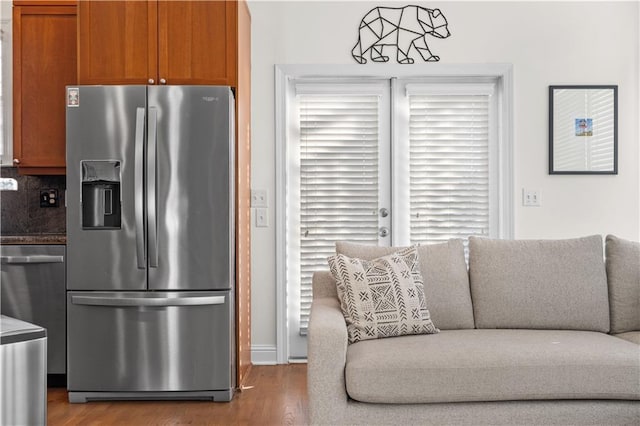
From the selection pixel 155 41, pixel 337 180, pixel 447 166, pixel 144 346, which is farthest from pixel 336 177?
pixel 144 346

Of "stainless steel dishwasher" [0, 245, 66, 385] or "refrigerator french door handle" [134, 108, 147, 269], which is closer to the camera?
"refrigerator french door handle" [134, 108, 147, 269]

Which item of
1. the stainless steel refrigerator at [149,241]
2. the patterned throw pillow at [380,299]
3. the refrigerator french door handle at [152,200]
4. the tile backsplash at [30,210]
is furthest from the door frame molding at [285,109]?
the tile backsplash at [30,210]

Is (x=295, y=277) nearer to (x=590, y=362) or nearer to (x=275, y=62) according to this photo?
(x=275, y=62)

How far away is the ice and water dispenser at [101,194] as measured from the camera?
131 inches

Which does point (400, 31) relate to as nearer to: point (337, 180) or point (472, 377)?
point (337, 180)

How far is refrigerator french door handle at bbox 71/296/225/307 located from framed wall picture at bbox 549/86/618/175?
2.51 m

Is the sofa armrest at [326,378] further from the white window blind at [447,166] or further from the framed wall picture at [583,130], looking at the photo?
the framed wall picture at [583,130]

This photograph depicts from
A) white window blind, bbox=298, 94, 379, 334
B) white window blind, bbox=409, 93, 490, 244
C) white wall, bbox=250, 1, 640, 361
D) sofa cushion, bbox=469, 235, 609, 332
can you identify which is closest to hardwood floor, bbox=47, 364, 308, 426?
white wall, bbox=250, 1, 640, 361

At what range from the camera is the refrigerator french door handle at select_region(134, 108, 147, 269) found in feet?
10.7

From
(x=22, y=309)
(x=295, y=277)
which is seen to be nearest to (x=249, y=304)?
(x=295, y=277)

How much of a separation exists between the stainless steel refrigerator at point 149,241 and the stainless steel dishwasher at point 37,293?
0.28 m

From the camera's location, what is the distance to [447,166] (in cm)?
416

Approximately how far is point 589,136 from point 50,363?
3.83 meters

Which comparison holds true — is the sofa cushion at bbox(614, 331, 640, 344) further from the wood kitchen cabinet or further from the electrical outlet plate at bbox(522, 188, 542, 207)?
the wood kitchen cabinet
